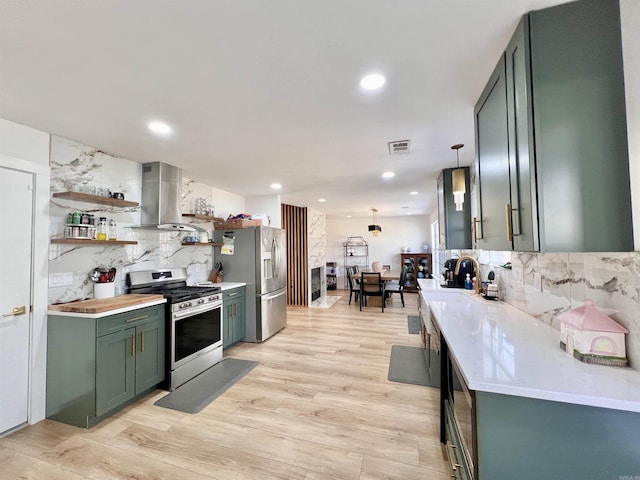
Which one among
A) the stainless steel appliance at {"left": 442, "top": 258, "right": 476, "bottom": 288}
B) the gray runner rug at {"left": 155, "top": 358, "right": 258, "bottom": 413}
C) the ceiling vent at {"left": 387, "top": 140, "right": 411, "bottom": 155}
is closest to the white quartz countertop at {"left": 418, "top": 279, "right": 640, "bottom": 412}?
the stainless steel appliance at {"left": 442, "top": 258, "right": 476, "bottom": 288}

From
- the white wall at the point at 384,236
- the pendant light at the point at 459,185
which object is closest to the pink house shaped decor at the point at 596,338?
the pendant light at the point at 459,185

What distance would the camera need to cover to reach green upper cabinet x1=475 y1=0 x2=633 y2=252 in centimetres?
105

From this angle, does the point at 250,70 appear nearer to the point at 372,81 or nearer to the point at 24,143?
the point at 372,81

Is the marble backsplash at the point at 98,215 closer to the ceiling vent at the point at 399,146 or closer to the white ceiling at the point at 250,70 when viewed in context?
the white ceiling at the point at 250,70

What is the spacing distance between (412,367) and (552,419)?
2396 mm

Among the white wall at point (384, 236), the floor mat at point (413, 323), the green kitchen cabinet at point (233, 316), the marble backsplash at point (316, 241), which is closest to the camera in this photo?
the green kitchen cabinet at point (233, 316)

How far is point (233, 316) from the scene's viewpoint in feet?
12.8

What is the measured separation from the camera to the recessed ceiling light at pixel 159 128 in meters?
2.22

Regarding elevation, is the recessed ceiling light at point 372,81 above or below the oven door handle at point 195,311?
above

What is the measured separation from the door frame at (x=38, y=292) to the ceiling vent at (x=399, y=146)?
315 centimetres

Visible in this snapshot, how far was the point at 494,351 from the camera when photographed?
1256 mm

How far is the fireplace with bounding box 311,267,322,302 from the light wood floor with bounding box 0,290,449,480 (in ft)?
12.9

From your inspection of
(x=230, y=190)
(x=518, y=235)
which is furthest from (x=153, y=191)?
(x=518, y=235)

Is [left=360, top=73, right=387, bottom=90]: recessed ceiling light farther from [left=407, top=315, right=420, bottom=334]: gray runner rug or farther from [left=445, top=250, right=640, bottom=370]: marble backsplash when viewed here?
[left=407, top=315, right=420, bottom=334]: gray runner rug
